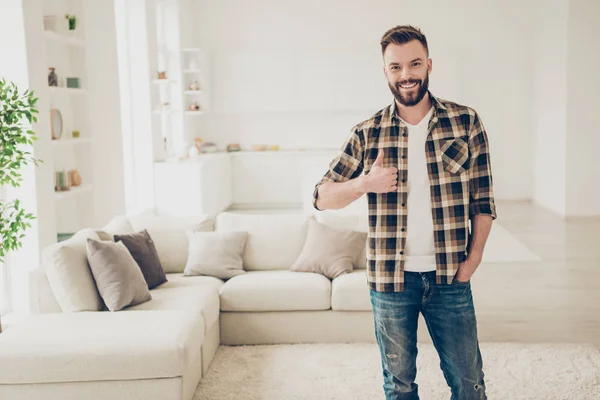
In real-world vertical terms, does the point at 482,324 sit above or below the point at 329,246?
below

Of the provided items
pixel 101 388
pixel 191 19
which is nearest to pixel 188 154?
pixel 191 19

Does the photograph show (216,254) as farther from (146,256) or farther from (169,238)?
(146,256)

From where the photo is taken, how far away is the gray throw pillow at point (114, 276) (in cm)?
415

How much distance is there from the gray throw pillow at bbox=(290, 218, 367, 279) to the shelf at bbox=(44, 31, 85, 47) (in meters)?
2.50

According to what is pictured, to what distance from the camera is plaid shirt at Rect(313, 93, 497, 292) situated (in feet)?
8.20

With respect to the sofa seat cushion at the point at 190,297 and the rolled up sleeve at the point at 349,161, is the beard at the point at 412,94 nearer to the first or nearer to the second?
the rolled up sleeve at the point at 349,161

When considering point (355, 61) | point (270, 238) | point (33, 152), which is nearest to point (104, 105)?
point (33, 152)

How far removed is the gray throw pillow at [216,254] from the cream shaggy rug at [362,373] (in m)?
0.55

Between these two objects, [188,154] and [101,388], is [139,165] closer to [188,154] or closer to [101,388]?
[188,154]

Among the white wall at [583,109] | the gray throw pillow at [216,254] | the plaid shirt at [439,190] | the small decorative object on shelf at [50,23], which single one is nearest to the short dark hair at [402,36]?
the plaid shirt at [439,190]

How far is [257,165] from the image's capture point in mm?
11766

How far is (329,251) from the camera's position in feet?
16.6

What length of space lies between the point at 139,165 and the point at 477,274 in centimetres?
406

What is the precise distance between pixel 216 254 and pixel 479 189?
278 cm
